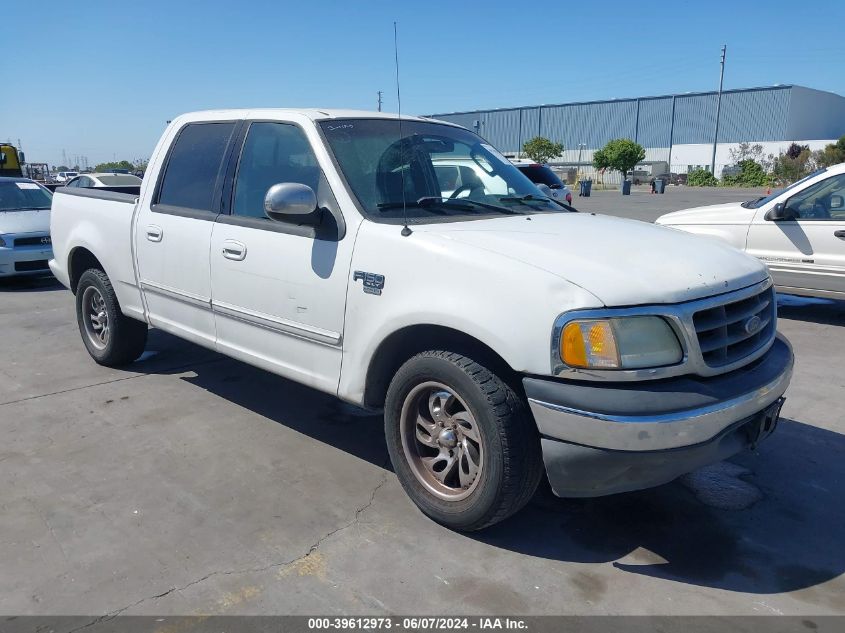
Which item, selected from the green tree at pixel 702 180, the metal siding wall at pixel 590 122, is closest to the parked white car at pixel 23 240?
the green tree at pixel 702 180

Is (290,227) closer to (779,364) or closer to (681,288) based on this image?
(681,288)

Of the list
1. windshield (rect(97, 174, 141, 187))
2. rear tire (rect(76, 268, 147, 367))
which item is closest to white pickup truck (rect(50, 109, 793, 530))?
rear tire (rect(76, 268, 147, 367))

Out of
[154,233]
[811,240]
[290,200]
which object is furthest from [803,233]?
[154,233]

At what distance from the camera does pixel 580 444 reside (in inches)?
107

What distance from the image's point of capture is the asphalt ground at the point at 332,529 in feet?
9.21

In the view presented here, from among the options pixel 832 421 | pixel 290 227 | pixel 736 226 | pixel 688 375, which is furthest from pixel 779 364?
pixel 736 226

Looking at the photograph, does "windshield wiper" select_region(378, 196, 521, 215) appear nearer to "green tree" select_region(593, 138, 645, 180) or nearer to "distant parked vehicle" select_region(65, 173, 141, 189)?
"distant parked vehicle" select_region(65, 173, 141, 189)

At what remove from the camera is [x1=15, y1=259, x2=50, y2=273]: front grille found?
9930mm

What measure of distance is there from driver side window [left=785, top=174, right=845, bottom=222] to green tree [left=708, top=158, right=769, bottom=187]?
50912mm

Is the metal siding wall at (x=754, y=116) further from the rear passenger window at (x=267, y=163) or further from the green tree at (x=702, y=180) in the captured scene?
the rear passenger window at (x=267, y=163)

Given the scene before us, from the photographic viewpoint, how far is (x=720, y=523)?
3.38 m

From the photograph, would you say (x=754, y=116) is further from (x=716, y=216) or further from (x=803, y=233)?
(x=803, y=233)

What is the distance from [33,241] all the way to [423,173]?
840 centimetres
